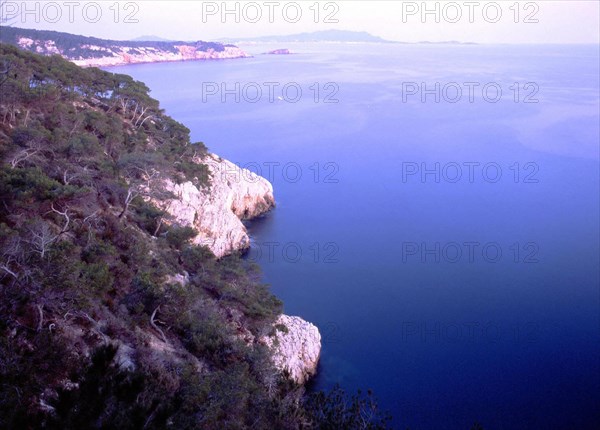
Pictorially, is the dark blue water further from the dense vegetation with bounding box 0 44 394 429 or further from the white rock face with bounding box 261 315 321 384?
the dense vegetation with bounding box 0 44 394 429

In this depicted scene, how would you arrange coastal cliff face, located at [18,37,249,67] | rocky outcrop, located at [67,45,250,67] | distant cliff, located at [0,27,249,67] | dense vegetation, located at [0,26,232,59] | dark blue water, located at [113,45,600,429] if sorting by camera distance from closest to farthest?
dark blue water, located at [113,45,600,429] < dense vegetation, located at [0,26,232,59] < distant cliff, located at [0,27,249,67] < coastal cliff face, located at [18,37,249,67] < rocky outcrop, located at [67,45,250,67]

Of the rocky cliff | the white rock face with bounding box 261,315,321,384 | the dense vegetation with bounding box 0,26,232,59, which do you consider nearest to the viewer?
the white rock face with bounding box 261,315,321,384

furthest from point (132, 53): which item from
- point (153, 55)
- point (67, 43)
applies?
point (67, 43)

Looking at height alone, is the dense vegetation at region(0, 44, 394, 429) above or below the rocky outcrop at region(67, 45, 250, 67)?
below

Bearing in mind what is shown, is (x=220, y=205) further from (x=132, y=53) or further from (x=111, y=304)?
(x=132, y=53)

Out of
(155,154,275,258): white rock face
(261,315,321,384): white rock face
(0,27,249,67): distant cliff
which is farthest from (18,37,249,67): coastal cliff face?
(261,315,321,384): white rock face

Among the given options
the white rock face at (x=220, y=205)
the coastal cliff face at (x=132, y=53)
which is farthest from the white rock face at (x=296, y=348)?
the coastal cliff face at (x=132, y=53)

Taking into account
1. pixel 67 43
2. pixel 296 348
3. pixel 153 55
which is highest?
pixel 153 55
